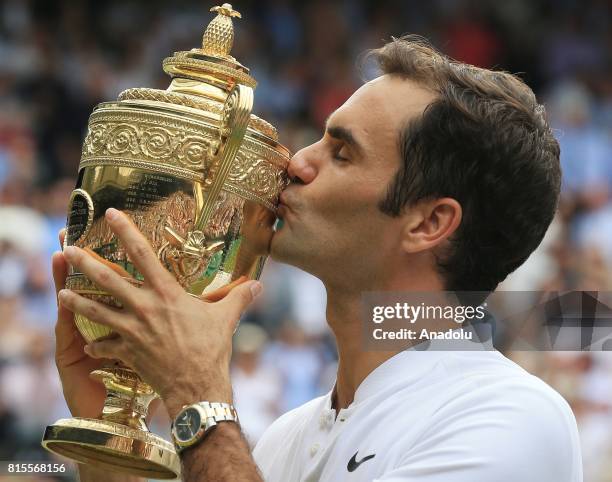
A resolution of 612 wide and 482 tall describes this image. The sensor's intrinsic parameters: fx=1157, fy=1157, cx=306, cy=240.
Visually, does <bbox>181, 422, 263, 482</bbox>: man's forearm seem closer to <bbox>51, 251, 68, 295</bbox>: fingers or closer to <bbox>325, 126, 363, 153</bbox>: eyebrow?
<bbox>51, 251, 68, 295</bbox>: fingers

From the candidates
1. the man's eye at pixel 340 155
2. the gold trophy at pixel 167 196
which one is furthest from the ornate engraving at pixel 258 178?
the man's eye at pixel 340 155

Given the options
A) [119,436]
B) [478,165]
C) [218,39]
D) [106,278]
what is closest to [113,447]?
[119,436]

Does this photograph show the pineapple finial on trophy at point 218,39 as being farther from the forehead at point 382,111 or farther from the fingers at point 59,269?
the fingers at point 59,269

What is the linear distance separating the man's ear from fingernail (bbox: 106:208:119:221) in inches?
32.6

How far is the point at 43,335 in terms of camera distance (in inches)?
307

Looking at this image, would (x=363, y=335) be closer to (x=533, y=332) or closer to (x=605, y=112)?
(x=533, y=332)

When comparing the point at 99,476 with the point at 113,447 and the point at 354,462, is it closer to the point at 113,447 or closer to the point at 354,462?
the point at 113,447

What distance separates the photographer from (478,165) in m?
3.18

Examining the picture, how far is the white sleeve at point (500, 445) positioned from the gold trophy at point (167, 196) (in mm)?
675

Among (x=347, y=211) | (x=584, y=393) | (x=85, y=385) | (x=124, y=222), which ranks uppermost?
(x=584, y=393)

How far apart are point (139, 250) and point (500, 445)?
0.97 m

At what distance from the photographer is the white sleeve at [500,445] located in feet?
8.71

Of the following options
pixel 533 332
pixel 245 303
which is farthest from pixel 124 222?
pixel 533 332

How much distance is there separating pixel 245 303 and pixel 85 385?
67cm
